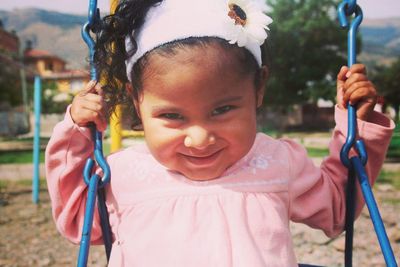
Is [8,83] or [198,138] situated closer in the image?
[198,138]

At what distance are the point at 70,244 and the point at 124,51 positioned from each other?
1948 mm

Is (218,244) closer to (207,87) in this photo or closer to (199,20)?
(207,87)

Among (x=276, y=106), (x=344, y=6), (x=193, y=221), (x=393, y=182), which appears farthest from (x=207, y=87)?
(x=276, y=106)

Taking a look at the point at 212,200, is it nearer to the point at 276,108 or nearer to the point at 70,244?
the point at 70,244

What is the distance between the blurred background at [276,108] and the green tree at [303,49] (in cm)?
3

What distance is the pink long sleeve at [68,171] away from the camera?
1094 millimetres

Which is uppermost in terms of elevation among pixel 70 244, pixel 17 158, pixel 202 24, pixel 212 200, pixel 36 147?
pixel 202 24

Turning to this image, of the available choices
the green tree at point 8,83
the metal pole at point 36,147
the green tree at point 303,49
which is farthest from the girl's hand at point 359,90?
the green tree at point 303,49

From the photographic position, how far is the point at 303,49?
52.1ft

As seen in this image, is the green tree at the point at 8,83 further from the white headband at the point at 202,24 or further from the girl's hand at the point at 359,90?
the girl's hand at the point at 359,90

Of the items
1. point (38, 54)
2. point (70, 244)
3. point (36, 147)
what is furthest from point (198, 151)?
point (38, 54)

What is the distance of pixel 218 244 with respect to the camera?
96 cm

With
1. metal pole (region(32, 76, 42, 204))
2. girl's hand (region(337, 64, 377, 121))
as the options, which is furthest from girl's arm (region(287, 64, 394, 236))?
metal pole (region(32, 76, 42, 204))

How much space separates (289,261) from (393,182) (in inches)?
156
